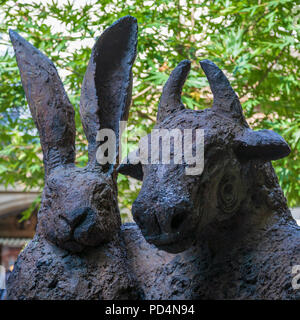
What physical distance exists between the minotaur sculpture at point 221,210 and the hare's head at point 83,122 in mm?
124

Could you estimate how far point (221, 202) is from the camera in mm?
855

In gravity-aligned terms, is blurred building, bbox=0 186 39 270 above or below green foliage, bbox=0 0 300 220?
below

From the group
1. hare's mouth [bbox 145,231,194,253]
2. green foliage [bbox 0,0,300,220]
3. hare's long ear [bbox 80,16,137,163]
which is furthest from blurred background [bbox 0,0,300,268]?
hare's mouth [bbox 145,231,194,253]

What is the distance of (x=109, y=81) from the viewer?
1189 millimetres

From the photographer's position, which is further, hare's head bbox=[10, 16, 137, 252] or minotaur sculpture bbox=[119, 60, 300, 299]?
hare's head bbox=[10, 16, 137, 252]

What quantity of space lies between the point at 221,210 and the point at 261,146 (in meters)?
0.15

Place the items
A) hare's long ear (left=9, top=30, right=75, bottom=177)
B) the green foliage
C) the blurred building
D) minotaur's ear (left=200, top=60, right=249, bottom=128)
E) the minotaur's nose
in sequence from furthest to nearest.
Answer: the blurred building, the green foliage, hare's long ear (left=9, top=30, right=75, bottom=177), minotaur's ear (left=200, top=60, right=249, bottom=128), the minotaur's nose

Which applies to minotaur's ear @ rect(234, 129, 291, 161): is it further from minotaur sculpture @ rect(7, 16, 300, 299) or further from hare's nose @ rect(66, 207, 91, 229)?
hare's nose @ rect(66, 207, 91, 229)

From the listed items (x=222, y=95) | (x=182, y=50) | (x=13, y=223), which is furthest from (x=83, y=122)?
(x=13, y=223)

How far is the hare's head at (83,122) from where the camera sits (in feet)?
3.35

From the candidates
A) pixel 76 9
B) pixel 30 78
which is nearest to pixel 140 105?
pixel 76 9

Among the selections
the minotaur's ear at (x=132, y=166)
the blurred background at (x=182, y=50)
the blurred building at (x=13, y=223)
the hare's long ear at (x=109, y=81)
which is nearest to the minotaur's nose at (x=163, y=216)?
the minotaur's ear at (x=132, y=166)

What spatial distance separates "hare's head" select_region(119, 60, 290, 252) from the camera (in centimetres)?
78

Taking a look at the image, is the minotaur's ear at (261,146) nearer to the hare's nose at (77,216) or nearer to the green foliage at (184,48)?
the hare's nose at (77,216)
